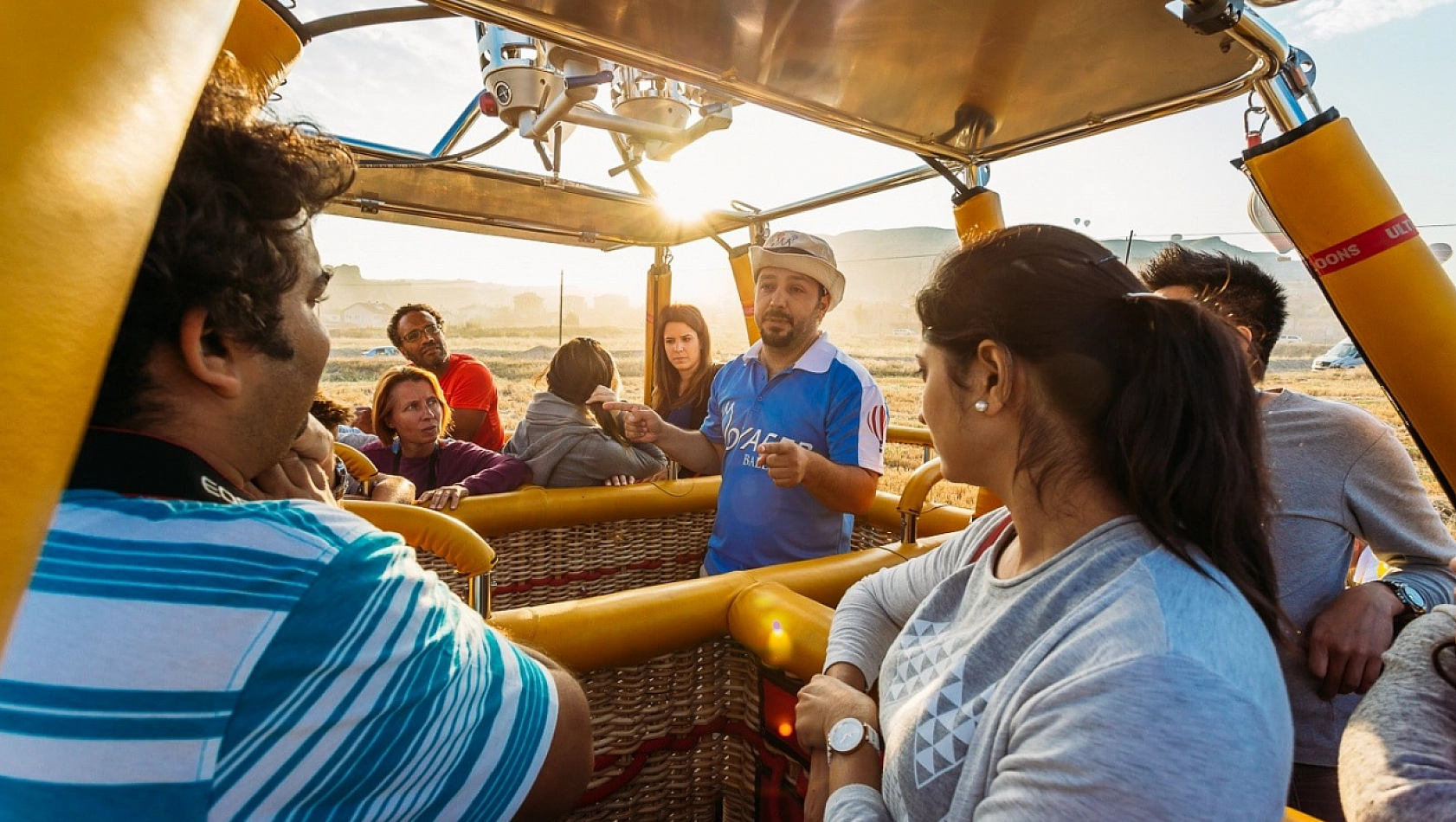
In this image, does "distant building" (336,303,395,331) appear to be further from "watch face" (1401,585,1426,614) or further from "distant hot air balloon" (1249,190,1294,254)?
"watch face" (1401,585,1426,614)

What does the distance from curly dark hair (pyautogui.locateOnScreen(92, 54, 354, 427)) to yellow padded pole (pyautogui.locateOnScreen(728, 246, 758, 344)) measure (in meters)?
2.93

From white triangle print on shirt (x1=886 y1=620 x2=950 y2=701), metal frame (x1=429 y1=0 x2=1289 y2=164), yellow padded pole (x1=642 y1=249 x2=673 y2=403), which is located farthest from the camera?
yellow padded pole (x1=642 y1=249 x2=673 y2=403)

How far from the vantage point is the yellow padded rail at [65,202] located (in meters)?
0.21

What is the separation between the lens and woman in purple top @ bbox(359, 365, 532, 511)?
9.85ft

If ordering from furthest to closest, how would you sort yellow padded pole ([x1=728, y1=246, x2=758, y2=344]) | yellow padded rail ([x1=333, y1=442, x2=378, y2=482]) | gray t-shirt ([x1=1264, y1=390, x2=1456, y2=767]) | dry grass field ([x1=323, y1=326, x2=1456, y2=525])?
dry grass field ([x1=323, y1=326, x2=1456, y2=525]) → yellow padded pole ([x1=728, y1=246, x2=758, y2=344]) → yellow padded rail ([x1=333, y1=442, x2=378, y2=482]) → gray t-shirt ([x1=1264, y1=390, x2=1456, y2=767])

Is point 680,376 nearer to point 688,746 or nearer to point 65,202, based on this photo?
point 688,746

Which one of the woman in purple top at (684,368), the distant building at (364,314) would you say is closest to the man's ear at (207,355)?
the woman in purple top at (684,368)

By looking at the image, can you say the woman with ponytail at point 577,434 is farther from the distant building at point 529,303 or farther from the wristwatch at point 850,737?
the distant building at point 529,303

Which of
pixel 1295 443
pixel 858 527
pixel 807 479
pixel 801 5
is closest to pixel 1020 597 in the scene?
pixel 1295 443

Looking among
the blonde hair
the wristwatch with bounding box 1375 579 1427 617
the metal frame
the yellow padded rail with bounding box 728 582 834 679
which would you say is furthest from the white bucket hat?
the wristwatch with bounding box 1375 579 1427 617

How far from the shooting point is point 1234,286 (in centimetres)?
153

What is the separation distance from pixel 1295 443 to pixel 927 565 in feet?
2.45

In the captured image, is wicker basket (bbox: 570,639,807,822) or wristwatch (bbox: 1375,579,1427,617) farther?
wicker basket (bbox: 570,639,807,822)

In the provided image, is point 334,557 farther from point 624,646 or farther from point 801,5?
point 801,5
